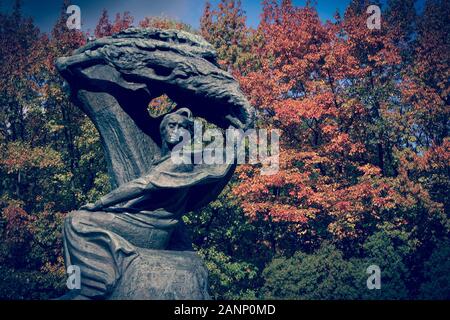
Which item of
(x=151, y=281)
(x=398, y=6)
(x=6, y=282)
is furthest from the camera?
(x=398, y=6)

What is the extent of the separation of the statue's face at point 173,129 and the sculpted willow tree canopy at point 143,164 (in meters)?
0.02

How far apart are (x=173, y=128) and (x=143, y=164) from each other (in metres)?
0.71

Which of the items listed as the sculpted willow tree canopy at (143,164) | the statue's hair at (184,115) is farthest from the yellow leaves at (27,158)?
the statue's hair at (184,115)

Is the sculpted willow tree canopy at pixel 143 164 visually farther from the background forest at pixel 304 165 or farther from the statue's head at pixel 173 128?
the background forest at pixel 304 165

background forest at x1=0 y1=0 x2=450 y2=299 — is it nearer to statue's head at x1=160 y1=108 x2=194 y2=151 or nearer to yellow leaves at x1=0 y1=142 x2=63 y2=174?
yellow leaves at x1=0 y1=142 x2=63 y2=174

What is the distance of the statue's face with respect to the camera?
796cm

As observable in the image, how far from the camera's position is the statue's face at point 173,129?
26.1ft

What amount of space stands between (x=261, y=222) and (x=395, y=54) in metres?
7.34

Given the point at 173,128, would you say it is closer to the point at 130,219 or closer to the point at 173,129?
the point at 173,129

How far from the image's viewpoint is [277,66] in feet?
66.5

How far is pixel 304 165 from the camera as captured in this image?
1923 cm

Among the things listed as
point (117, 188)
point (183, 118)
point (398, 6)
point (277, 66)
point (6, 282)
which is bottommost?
point (6, 282)

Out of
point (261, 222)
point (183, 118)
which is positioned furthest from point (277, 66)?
point (183, 118)

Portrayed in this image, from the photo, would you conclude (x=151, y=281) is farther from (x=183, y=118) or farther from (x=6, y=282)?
(x=6, y=282)
